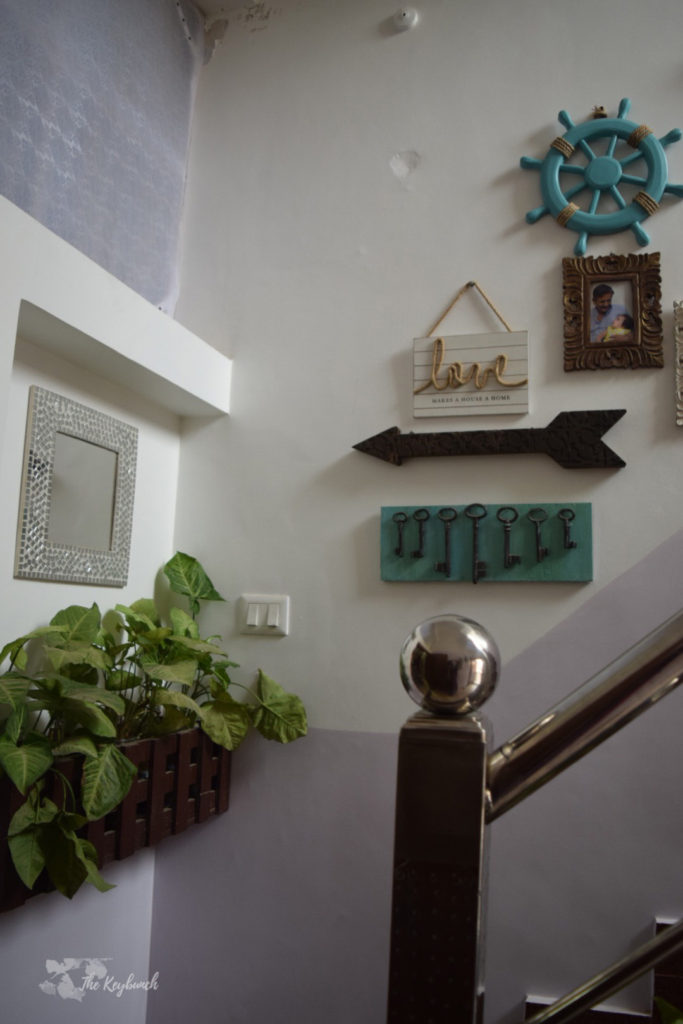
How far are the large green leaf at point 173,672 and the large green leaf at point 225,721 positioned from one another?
0.13 m

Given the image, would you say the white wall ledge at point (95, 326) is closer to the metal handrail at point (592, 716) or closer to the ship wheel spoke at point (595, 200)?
the ship wheel spoke at point (595, 200)

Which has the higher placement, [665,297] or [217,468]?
[665,297]

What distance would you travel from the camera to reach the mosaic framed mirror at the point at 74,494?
1.81m

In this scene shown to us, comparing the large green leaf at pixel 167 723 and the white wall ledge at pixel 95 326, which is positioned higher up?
the white wall ledge at pixel 95 326

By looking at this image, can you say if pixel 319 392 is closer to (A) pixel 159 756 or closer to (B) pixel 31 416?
(B) pixel 31 416

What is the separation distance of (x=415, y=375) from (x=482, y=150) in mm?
667

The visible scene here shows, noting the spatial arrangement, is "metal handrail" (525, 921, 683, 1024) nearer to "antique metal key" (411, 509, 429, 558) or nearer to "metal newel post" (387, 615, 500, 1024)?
"metal newel post" (387, 615, 500, 1024)

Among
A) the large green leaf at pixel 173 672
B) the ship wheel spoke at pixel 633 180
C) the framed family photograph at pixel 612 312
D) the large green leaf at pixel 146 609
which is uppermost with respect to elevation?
the ship wheel spoke at pixel 633 180

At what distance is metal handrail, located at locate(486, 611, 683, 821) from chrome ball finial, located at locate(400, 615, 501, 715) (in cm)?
6

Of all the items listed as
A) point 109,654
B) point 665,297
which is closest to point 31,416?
point 109,654

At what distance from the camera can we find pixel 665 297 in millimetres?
2121

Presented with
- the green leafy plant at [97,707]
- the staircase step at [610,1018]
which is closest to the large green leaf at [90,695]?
the green leafy plant at [97,707]

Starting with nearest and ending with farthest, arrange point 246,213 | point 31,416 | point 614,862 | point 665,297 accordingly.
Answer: point 31,416 → point 614,862 → point 665,297 → point 246,213

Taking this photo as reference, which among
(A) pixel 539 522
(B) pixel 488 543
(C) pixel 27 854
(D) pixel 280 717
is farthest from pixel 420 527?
(C) pixel 27 854
